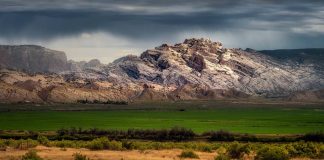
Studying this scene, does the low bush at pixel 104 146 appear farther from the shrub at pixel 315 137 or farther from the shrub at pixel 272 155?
the shrub at pixel 315 137

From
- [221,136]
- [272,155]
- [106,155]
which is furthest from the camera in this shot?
[221,136]

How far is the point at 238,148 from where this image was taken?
60.0m

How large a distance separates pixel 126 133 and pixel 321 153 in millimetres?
52368

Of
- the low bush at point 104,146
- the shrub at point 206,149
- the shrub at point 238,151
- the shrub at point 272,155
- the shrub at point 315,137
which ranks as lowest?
the shrub at point 315,137

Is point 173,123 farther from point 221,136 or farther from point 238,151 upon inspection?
point 238,151

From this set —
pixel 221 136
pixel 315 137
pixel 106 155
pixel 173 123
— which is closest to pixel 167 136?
pixel 221 136

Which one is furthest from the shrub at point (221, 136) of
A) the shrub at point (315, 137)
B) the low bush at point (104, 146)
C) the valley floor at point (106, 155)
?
the low bush at point (104, 146)

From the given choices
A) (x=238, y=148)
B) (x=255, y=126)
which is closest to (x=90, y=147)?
(x=238, y=148)

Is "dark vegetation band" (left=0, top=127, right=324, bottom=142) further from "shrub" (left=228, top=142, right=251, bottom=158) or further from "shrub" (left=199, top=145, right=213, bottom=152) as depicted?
"shrub" (left=228, top=142, right=251, bottom=158)

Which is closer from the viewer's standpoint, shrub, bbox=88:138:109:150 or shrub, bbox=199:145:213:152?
shrub, bbox=88:138:109:150

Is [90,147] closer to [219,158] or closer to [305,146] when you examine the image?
[219,158]

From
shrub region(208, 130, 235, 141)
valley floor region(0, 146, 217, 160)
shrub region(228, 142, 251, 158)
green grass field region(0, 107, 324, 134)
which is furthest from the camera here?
green grass field region(0, 107, 324, 134)

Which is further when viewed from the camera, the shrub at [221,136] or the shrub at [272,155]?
the shrub at [221,136]

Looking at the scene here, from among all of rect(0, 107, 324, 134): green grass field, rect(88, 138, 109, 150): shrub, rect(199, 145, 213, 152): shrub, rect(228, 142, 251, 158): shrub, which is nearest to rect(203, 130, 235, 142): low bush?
rect(0, 107, 324, 134): green grass field
